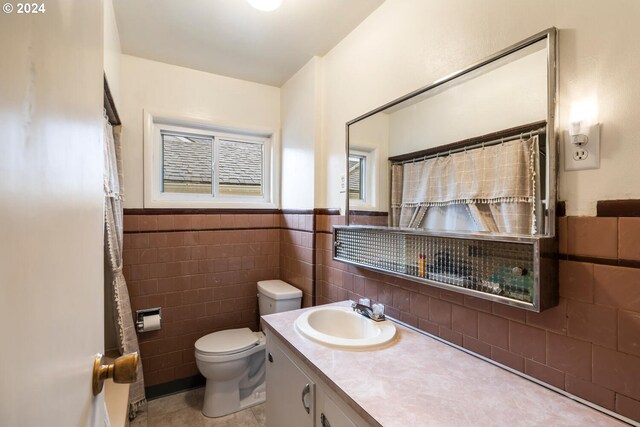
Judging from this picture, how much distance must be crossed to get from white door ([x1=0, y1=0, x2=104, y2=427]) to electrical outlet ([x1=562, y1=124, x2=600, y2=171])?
1.24 meters

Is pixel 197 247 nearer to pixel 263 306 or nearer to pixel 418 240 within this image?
pixel 263 306

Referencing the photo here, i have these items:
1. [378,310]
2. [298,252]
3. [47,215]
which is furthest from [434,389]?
[298,252]

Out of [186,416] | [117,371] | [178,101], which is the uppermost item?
[178,101]

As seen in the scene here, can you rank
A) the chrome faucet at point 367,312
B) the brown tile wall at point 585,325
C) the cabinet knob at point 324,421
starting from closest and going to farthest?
the brown tile wall at point 585,325
the cabinet knob at point 324,421
the chrome faucet at point 367,312

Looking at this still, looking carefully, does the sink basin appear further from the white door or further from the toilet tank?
the white door

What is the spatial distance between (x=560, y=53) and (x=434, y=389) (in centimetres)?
114

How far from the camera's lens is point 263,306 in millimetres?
2404

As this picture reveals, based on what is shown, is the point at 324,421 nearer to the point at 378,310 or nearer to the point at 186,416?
the point at 378,310

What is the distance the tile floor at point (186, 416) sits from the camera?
1.96 meters

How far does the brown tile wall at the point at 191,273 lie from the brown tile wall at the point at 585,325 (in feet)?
5.96

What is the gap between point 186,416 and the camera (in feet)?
6.67

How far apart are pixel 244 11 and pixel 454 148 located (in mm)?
1413

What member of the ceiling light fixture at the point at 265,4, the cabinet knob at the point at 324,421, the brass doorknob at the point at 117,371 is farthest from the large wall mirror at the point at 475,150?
the brass doorknob at the point at 117,371

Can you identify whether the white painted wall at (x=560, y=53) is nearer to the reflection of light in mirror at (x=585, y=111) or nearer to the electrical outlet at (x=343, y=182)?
the reflection of light in mirror at (x=585, y=111)
